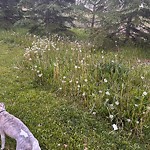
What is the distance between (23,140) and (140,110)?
2.64 meters

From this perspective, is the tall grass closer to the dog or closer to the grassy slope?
the grassy slope

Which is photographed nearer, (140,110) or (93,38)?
(140,110)

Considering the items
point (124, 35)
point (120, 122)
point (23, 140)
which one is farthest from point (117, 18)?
point (23, 140)

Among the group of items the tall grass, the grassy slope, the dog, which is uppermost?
the dog

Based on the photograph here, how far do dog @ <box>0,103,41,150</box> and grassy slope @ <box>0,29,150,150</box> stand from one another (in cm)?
59

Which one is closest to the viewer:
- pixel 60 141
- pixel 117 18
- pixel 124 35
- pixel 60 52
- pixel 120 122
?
pixel 60 141

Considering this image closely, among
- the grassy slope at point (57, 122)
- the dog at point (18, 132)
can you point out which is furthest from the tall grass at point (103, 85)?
the dog at point (18, 132)

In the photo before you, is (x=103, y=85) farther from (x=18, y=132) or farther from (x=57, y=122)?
(x=18, y=132)

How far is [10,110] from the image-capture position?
612 centimetres

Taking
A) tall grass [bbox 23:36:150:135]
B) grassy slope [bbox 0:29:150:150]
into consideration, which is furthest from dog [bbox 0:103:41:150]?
tall grass [bbox 23:36:150:135]

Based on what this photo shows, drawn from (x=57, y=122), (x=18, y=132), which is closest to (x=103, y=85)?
(x=57, y=122)

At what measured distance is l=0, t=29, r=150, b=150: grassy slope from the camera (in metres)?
5.24

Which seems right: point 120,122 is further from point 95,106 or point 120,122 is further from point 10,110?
point 10,110

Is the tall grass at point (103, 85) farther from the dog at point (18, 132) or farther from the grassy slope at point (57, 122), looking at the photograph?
the dog at point (18, 132)
